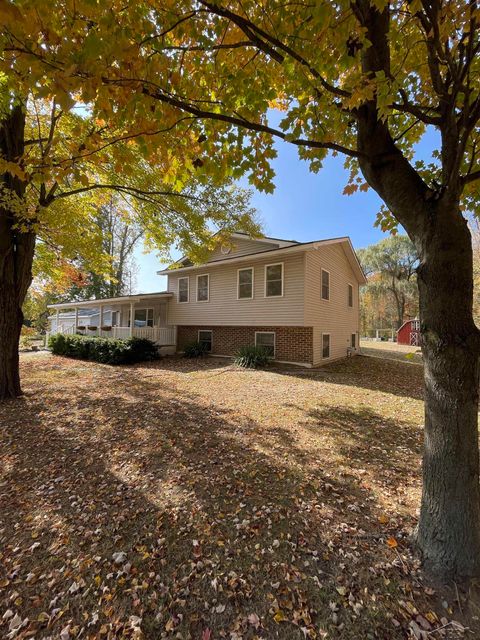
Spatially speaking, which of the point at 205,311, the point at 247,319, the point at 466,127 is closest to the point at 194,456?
the point at 466,127

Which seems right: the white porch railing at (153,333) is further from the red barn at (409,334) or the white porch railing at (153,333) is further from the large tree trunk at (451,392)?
the red barn at (409,334)

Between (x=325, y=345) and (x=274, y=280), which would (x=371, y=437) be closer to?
(x=274, y=280)

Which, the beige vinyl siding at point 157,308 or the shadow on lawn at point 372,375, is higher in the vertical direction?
the beige vinyl siding at point 157,308

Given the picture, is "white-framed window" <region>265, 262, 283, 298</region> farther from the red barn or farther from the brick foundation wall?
the red barn

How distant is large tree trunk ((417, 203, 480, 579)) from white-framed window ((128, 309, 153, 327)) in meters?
17.9

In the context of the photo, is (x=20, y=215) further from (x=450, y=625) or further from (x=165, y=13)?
(x=450, y=625)

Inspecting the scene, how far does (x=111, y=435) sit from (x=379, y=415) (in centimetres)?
504

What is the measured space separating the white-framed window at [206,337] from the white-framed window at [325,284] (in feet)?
19.3

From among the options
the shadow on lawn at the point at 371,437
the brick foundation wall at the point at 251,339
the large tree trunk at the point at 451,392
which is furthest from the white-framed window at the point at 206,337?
the large tree trunk at the point at 451,392

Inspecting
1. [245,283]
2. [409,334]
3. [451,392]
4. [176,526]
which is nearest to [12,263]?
[176,526]

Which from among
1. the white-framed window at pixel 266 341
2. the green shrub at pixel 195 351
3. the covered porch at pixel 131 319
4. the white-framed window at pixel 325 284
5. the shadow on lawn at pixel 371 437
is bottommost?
the shadow on lawn at pixel 371 437

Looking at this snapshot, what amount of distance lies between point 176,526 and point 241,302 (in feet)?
35.8

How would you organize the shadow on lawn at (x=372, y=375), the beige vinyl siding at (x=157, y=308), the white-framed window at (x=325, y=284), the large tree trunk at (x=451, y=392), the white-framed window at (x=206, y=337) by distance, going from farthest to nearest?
the beige vinyl siding at (x=157, y=308)
the white-framed window at (x=206, y=337)
the white-framed window at (x=325, y=284)
the shadow on lawn at (x=372, y=375)
the large tree trunk at (x=451, y=392)

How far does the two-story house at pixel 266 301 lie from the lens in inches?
451
